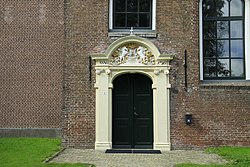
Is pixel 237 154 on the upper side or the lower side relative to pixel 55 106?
lower

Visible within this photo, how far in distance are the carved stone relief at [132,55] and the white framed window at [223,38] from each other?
1.96m

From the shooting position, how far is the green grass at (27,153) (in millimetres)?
9859

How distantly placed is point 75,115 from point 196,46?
15.8ft

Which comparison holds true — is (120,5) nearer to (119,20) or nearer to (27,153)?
(119,20)

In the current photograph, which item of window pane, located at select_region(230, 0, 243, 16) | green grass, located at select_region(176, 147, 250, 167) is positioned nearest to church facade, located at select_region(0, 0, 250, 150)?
window pane, located at select_region(230, 0, 243, 16)

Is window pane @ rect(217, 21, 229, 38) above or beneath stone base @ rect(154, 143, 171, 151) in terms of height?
above

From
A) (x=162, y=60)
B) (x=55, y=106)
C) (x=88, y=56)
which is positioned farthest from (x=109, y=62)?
(x=55, y=106)

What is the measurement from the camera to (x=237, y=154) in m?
11.6

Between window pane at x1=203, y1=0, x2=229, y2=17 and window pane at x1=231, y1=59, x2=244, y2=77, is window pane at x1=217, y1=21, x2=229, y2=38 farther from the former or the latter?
window pane at x1=231, y1=59, x2=244, y2=77

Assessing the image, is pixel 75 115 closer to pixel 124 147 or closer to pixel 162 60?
pixel 124 147

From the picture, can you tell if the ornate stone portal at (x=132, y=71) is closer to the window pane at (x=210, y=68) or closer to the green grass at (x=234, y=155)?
the window pane at (x=210, y=68)

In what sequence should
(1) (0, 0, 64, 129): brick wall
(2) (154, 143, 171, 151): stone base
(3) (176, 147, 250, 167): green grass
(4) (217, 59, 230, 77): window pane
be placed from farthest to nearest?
(1) (0, 0, 64, 129): brick wall → (4) (217, 59, 230, 77): window pane → (2) (154, 143, 171, 151): stone base → (3) (176, 147, 250, 167): green grass

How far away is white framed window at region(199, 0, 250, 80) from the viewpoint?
1394 cm

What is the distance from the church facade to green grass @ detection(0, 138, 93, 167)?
105cm
